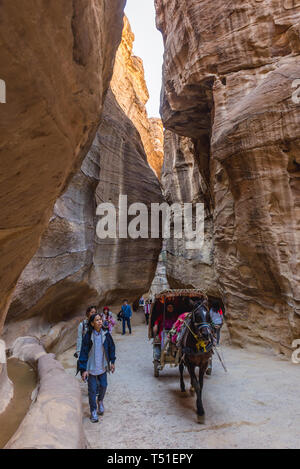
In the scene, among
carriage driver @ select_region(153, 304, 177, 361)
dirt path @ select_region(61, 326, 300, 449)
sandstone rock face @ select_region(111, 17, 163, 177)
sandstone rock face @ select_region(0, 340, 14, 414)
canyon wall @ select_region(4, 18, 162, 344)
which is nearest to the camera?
dirt path @ select_region(61, 326, 300, 449)

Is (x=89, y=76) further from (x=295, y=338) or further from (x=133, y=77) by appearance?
(x=133, y=77)

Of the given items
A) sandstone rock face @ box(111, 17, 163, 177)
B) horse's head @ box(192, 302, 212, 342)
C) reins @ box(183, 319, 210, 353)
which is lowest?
reins @ box(183, 319, 210, 353)

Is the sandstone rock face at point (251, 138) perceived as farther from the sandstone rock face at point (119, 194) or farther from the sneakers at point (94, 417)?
the sneakers at point (94, 417)

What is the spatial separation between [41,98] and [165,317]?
18.9ft

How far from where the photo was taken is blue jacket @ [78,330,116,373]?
443cm

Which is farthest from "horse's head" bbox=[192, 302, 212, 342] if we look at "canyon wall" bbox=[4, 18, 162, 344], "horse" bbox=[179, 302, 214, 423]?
"canyon wall" bbox=[4, 18, 162, 344]

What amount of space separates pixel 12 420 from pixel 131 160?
40.4 ft

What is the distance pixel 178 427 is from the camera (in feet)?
13.6

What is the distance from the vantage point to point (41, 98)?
7.11 feet

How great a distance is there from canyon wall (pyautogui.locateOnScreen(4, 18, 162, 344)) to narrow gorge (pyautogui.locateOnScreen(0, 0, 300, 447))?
0.19 ft

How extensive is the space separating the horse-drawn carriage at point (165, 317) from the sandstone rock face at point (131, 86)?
936 inches

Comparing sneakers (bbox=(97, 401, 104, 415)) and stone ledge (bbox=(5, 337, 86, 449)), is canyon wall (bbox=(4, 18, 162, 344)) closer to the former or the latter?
sneakers (bbox=(97, 401, 104, 415))

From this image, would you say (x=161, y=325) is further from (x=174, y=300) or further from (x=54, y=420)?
(x=54, y=420)

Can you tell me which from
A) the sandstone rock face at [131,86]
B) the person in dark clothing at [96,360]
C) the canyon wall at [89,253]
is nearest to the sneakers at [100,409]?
the person in dark clothing at [96,360]
